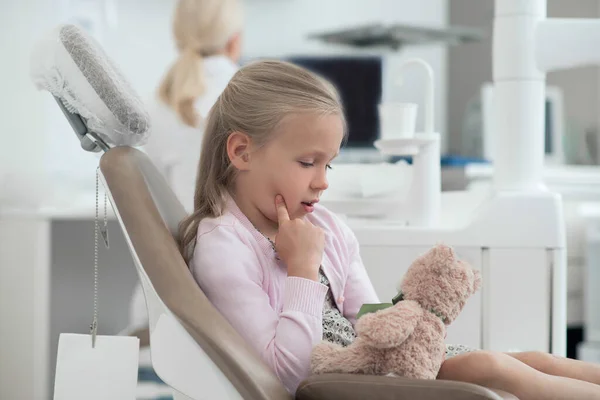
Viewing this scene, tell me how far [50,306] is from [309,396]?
5.79ft

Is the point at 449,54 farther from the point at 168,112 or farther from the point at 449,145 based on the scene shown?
the point at 168,112

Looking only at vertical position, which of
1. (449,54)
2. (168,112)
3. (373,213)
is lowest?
(373,213)

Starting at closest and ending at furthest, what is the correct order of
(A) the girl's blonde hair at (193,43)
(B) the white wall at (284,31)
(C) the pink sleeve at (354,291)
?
(C) the pink sleeve at (354,291), (A) the girl's blonde hair at (193,43), (B) the white wall at (284,31)

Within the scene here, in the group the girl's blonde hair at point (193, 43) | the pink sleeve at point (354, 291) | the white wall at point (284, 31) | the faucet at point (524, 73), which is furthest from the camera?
the white wall at point (284, 31)

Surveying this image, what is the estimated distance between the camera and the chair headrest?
106 cm

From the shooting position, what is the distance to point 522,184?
1567 mm

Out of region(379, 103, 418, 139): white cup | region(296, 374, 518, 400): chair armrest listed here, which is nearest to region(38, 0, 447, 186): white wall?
region(379, 103, 418, 139): white cup

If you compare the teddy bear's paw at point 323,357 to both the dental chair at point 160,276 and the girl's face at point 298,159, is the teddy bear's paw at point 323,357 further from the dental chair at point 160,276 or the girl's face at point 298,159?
the girl's face at point 298,159

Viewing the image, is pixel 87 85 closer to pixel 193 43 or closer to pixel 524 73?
pixel 524 73

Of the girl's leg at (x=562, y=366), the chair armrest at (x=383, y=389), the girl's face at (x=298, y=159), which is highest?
the girl's face at (x=298, y=159)

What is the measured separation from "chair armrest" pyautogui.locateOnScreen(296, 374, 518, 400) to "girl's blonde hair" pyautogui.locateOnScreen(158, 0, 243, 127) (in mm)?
1312

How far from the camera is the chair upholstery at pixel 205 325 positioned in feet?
2.86

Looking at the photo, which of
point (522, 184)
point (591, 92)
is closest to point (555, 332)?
point (522, 184)

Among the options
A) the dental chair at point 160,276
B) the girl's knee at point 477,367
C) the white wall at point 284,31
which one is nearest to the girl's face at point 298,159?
the dental chair at point 160,276
